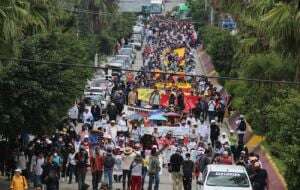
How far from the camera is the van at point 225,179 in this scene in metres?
24.7

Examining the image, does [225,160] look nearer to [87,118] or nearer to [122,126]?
[122,126]

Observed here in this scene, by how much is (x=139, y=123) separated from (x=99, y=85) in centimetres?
1757

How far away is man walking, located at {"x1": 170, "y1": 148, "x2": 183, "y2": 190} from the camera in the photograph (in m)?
27.5

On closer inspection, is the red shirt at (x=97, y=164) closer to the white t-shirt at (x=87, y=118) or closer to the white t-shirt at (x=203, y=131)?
the white t-shirt at (x=203, y=131)

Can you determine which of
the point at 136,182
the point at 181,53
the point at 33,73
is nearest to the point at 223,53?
the point at 181,53

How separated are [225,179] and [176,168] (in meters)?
2.95

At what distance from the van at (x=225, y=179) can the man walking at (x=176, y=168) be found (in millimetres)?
2245

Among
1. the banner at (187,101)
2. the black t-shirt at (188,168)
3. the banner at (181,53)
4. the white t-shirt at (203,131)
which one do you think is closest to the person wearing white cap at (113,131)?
the white t-shirt at (203,131)

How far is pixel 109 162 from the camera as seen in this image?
27234 mm

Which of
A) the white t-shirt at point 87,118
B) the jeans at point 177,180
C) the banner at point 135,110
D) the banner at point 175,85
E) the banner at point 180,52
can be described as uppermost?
the jeans at point 177,180

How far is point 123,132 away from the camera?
34.6m

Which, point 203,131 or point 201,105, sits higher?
point 203,131

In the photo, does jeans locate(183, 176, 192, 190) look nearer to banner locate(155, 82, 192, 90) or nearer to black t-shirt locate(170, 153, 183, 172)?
black t-shirt locate(170, 153, 183, 172)

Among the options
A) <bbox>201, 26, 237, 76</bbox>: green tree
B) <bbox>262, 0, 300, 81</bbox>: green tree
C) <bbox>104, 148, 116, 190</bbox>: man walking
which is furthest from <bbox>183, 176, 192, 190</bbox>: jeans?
<bbox>201, 26, 237, 76</bbox>: green tree
